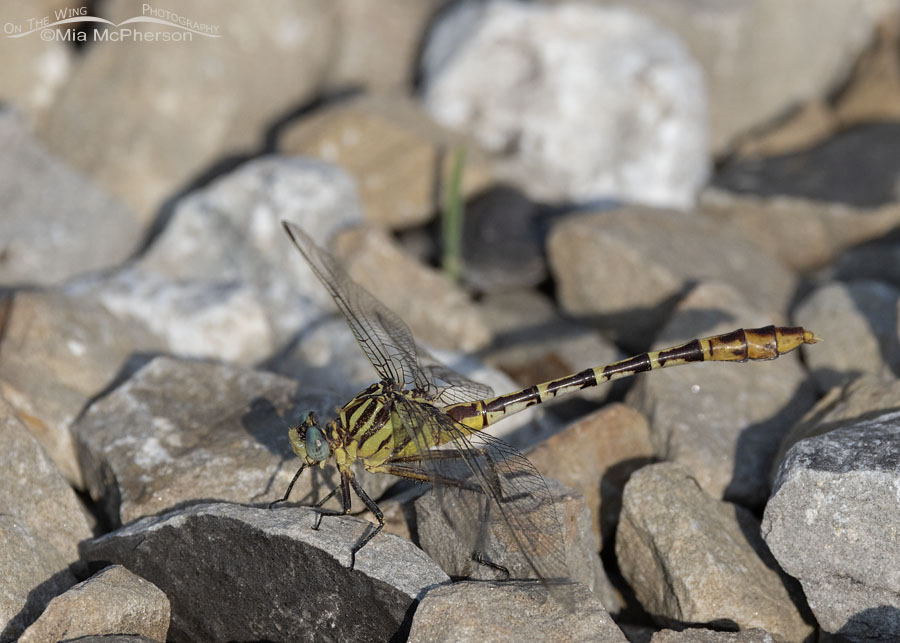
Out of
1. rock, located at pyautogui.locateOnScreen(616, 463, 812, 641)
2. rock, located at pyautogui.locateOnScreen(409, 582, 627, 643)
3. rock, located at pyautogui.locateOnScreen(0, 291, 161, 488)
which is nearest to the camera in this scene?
rock, located at pyautogui.locateOnScreen(409, 582, 627, 643)

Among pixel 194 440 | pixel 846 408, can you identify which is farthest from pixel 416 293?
pixel 846 408

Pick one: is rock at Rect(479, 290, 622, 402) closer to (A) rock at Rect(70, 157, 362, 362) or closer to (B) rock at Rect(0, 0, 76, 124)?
(A) rock at Rect(70, 157, 362, 362)

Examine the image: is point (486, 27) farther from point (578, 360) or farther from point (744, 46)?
point (578, 360)

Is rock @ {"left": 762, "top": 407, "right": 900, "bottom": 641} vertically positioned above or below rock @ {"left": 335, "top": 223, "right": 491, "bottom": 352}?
below

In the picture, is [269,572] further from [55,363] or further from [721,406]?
[721,406]

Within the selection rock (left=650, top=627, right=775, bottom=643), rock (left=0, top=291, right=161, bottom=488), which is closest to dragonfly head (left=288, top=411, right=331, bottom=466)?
rock (left=0, top=291, right=161, bottom=488)

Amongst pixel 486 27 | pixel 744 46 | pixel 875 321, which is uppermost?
pixel 486 27

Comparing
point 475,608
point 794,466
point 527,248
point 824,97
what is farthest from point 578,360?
point 824,97
